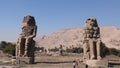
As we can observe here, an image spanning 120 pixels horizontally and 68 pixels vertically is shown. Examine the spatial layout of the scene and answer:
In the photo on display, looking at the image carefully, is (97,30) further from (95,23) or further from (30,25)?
(30,25)

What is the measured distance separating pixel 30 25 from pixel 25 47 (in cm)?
229

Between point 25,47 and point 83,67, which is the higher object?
point 25,47

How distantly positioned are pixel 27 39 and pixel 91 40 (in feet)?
19.2

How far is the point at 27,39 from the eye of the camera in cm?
2680

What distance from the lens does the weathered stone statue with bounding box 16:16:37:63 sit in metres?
26.8

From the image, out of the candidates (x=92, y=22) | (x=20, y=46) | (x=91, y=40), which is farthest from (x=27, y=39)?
(x=92, y=22)

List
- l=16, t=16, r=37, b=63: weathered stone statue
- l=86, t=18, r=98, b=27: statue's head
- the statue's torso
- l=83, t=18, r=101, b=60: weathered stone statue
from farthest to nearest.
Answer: l=86, t=18, r=98, b=27: statue's head
the statue's torso
l=16, t=16, r=37, b=63: weathered stone statue
l=83, t=18, r=101, b=60: weathered stone statue

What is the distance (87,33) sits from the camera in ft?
92.0

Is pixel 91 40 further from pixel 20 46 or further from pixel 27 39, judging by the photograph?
pixel 20 46

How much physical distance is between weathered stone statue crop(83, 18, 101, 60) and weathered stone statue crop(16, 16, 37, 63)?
16.2 feet

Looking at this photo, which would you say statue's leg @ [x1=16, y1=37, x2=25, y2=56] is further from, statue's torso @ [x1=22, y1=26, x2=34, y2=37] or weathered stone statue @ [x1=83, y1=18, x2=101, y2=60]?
weathered stone statue @ [x1=83, y1=18, x2=101, y2=60]

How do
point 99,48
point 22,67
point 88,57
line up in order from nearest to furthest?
point 22,67 < point 99,48 < point 88,57

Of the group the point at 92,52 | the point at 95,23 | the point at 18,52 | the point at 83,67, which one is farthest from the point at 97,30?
the point at 18,52

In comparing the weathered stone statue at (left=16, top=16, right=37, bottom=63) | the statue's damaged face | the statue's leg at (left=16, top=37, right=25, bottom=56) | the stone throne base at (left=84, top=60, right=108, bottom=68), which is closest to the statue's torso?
the weathered stone statue at (left=16, top=16, right=37, bottom=63)
